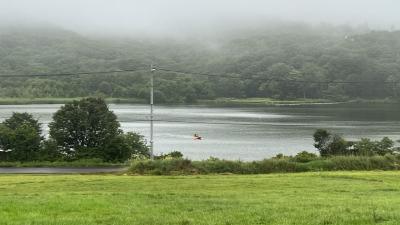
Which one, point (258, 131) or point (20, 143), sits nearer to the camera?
point (20, 143)

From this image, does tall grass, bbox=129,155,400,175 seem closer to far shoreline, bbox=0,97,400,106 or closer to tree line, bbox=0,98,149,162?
tree line, bbox=0,98,149,162

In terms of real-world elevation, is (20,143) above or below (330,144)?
above

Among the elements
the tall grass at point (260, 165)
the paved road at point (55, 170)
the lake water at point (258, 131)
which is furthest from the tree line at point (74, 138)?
the lake water at point (258, 131)

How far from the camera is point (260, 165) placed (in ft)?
107

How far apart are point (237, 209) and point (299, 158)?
80.2 feet

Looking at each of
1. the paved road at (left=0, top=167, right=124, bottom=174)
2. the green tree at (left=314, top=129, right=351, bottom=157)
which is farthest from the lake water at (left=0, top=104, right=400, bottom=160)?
the paved road at (left=0, top=167, right=124, bottom=174)

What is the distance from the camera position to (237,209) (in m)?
12.0

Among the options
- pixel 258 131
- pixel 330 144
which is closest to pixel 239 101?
pixel 258 131

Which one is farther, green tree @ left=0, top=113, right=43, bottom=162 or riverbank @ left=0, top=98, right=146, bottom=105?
riverbank @ left=0, top=98, right=146, bottom=105

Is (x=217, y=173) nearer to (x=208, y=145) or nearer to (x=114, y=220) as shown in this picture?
(x=114, y=220)

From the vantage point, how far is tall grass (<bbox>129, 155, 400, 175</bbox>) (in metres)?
31.7

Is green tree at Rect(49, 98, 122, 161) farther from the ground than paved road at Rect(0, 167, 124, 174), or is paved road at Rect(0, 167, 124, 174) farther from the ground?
green tree at Rect(49, 98, 122, 161)

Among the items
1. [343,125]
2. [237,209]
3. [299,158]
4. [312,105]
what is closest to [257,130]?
[343,125]

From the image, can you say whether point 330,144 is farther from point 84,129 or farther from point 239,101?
point 239,101
